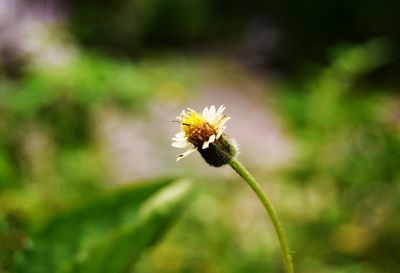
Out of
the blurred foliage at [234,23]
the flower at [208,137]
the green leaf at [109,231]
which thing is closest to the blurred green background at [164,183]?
the green leaf at [109,231]

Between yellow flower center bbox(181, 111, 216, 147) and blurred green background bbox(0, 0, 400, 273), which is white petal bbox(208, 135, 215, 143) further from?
blurred green background bbox(0, 0, 400, 273)

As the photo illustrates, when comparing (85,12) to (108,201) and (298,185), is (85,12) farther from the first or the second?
(108,201)

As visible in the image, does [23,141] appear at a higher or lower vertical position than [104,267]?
higher

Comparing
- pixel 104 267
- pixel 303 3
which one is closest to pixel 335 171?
pixel 104 267

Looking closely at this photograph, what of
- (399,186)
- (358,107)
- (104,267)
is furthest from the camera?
(358,107)

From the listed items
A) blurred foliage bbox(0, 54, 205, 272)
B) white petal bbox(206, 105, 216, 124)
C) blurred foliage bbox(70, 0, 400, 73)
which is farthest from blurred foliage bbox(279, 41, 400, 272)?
blurred foliage bbox(70, 0, 400, 73)

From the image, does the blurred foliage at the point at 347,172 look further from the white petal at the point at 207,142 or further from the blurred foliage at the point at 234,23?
the blurred foliage at the point at 234,23
